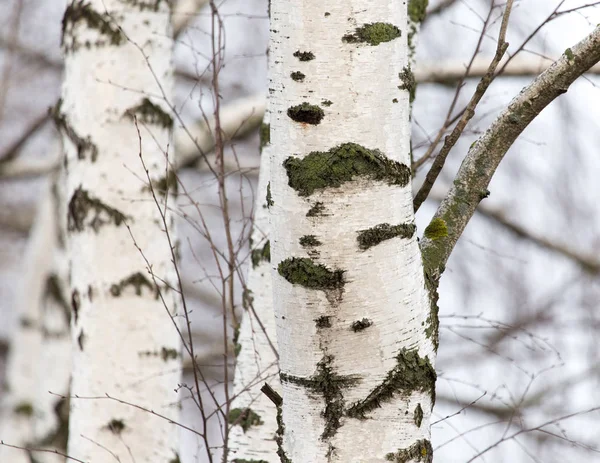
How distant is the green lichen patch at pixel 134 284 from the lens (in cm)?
218

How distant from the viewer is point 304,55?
107 cm

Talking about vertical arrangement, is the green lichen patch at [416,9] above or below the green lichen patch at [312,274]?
above

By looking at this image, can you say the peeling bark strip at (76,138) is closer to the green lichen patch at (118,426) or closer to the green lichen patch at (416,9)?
the green lichen patch at (118,426)

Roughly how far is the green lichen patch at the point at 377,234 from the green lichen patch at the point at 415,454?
329 millimetres

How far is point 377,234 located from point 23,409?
3080 mm

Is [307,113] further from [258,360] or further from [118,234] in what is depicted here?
[118,234]

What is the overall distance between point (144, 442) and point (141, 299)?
1.38 ft

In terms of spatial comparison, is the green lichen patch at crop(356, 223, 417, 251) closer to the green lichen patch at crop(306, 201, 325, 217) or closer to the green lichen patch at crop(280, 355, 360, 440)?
the green lichen patch at crop(306, 201, 325, 217)

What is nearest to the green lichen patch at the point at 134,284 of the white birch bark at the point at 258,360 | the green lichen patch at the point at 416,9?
the white birch bark at the point at 258,360

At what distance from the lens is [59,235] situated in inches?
139

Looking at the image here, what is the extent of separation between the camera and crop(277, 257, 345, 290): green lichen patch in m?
1.08

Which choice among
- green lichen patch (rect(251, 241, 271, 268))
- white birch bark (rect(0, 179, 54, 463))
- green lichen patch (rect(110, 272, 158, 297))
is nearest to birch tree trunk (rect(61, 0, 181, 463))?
green lichen patch (rect(110, 272, 158, 297))

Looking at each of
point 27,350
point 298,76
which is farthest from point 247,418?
point 27,350

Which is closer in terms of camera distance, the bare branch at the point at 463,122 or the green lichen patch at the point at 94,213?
the bare branch at the point at 463,122
